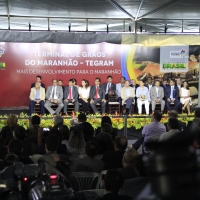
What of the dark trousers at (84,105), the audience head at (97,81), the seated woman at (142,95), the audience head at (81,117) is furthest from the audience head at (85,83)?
the audience head at (81,117)

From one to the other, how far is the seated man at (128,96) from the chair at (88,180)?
8.11 meters

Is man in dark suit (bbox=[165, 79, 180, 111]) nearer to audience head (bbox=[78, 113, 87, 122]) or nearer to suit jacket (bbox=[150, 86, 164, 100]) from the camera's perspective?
suit jacket (bbox=[150, 86, 164, 100])

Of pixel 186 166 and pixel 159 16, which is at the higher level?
pixel 159 16

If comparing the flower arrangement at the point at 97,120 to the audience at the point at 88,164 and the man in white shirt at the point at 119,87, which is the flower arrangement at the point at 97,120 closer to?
the man in white shirt at the point at 119,87

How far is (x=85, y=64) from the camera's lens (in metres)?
12.8

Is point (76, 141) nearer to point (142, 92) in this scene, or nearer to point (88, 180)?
point (88, 180)

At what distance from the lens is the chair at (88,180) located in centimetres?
392

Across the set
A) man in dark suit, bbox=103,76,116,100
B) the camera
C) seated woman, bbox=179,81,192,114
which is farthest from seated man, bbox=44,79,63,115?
the camera

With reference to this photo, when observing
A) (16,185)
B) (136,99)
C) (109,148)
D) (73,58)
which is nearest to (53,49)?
(73,58)

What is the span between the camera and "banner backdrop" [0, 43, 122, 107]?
12.4 meters

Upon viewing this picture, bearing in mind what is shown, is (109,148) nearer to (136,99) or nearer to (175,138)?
(175,138)

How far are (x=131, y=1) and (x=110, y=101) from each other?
4.18 m

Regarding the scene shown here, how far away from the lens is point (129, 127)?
977cm

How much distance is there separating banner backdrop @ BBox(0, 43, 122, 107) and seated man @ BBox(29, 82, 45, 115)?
0.82 meters
